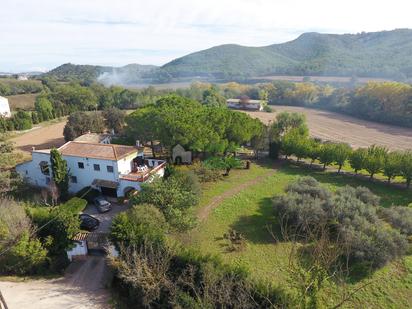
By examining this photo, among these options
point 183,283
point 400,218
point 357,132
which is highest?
point 183,283

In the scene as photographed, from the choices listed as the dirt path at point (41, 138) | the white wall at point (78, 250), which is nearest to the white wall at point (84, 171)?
the white wall at point (78, 250)

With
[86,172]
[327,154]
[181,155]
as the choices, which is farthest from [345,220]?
[86,172]

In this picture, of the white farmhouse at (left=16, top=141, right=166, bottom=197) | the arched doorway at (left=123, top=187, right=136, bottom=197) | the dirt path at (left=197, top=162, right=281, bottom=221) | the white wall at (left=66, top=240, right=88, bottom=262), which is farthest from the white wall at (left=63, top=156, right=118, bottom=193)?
the white wall at (left=66, top=240, right=88, bottom=262)

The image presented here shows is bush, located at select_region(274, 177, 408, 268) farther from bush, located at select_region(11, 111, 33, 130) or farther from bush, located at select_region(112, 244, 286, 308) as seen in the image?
bush, located at select_region(11, 111, 33, 130)

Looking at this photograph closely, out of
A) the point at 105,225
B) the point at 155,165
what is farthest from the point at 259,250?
the point at 155,165

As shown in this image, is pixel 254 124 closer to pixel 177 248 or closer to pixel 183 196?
pixel 183 196

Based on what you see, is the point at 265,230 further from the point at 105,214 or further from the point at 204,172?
the point at 105,214

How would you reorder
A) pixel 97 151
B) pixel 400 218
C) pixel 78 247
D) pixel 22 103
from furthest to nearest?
pixel 22 103 → pixel 97 151 → pixel 400 218 → pixel 78 247
